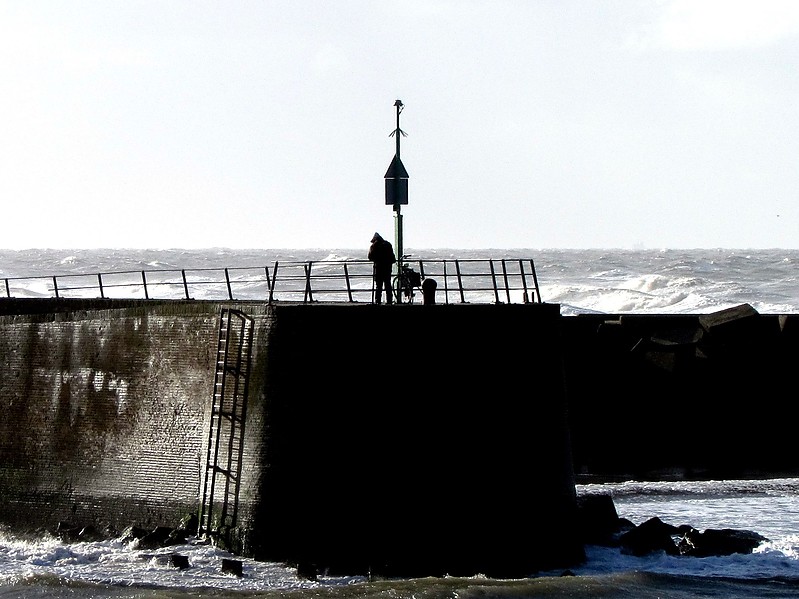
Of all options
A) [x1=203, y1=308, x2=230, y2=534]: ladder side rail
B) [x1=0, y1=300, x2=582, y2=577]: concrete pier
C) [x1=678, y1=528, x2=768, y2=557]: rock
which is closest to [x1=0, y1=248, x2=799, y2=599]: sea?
[x1=678, y1=528, x2=768, y2=557]: rock

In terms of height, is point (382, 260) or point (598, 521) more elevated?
point (382, 260)

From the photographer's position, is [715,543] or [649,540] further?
[715,543]

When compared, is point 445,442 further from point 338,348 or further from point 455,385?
point 338,348

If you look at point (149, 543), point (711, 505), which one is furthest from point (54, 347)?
point (711, 505)

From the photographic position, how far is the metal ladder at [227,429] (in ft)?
59.0

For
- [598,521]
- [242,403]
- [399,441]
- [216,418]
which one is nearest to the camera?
[399,441]

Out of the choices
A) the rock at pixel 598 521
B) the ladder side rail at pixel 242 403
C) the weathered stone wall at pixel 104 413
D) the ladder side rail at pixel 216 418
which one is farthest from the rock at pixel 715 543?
the weathered stone wall at pixel 104 413

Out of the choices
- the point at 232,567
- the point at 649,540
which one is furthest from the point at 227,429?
the point at 649,540

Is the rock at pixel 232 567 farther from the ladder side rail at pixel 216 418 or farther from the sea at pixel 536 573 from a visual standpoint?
the ladder side rail at pixel 216 418

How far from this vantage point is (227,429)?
59.5ft

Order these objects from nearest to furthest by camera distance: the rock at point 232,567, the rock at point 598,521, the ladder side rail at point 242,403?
the rock at point 232,567 < the ladder side rail at point 242,403 < the rock at point 598,521

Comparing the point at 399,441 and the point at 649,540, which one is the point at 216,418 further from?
the point at 649,540

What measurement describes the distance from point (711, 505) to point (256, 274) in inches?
2520

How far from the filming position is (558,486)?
1827 centimetres
